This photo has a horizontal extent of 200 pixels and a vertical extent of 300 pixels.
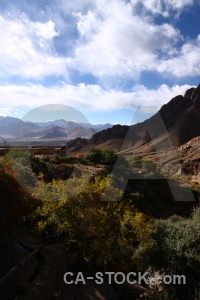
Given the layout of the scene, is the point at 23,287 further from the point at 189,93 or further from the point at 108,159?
the point at 189,93

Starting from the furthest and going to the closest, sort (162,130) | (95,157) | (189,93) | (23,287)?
(189,93) < (162,130) < (95,157) < (23,287)

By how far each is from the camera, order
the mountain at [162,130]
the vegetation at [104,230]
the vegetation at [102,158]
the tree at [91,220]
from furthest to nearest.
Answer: the mountain at [162,130], the vegetation at [102,158], the tree at [91,220], the vegetation at [104,230]

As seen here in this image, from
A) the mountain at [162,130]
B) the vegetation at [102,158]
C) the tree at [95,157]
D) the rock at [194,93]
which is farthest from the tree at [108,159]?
the rock at [194,93]

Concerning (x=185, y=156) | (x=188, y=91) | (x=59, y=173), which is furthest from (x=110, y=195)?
(x=188, y=91)

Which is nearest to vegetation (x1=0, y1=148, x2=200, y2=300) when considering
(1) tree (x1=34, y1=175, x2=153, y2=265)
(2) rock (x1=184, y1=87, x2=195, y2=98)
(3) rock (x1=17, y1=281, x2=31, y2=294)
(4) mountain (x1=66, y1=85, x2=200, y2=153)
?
(1) tree (x1=34, y1=175, x2=153, y2=265)

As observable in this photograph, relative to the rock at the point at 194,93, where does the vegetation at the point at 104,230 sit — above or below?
below

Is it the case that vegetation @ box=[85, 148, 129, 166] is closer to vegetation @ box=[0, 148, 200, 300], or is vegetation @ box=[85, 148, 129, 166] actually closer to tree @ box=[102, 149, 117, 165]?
tree @ box=[102, 149, 117, 165]

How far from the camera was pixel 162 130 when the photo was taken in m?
90.4

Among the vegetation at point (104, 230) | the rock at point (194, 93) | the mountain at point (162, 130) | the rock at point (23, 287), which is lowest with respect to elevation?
the rock at point (23, 287)

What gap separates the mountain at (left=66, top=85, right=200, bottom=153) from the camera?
83.8 meters

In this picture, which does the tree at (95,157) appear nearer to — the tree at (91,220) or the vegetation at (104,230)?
the vegetation at (104,230)

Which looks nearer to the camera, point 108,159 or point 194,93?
point 108,159

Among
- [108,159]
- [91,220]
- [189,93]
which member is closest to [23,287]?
[91,220]

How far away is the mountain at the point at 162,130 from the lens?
83812 mm
